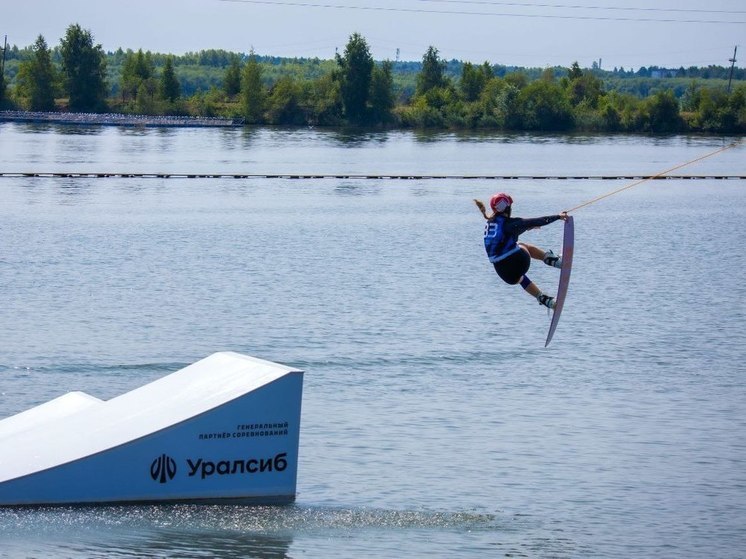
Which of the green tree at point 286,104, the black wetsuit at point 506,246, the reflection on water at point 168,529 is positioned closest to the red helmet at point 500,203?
the black wetsuit at point 506,246

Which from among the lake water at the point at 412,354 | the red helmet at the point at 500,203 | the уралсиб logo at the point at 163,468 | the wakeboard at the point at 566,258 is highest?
the red helmet at the point at 500,203

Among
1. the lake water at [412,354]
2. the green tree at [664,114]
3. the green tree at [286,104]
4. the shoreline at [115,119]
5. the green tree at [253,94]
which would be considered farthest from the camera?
the green tree at [253,94]

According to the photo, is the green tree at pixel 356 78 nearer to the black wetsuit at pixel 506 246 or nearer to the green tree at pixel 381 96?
the green tree at pixel 381 96

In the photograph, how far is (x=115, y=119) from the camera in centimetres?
17675

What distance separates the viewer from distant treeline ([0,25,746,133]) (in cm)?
16100

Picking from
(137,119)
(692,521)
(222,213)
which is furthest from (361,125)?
(692,521)

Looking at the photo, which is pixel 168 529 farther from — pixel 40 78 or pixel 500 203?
pixel 40 78

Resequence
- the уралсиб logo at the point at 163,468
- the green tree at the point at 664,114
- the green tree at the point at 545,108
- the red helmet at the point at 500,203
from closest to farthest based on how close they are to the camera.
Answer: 1. the уралсиб logo at the point at 163,468
2. the red helmet at the point at 500,203
3. the green tree at the point at 664,114
4. the green tree at the point at 545,108

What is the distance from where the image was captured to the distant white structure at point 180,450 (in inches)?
771

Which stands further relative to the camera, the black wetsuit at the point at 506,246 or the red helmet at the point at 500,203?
the black wetsuit at the point at 506,246

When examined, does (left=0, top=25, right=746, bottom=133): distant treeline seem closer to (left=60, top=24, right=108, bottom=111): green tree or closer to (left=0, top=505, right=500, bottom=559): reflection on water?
(left=60, top=24, right=108, bottom=111): green tree

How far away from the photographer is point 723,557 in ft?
66.5

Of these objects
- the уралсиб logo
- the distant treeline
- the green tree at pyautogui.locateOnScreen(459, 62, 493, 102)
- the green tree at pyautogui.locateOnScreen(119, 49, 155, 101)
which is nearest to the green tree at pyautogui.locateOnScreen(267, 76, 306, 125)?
the distant treeline

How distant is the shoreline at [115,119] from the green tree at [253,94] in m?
2.21
